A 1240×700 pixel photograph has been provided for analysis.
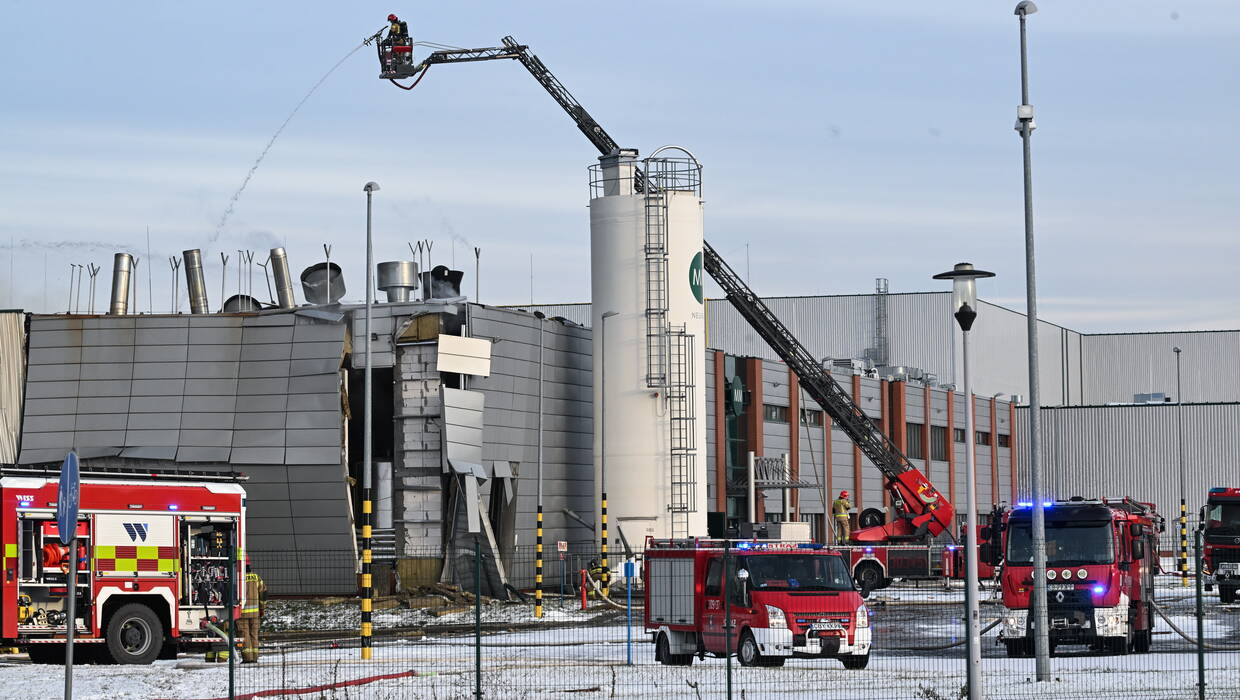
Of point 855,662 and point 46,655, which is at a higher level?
point 855,662

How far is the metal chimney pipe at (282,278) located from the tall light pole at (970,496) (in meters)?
33.5

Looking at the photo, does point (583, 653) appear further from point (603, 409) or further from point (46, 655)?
point (603, 409)

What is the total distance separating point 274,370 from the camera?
1766 inches

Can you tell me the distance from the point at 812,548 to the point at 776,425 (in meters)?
40.4

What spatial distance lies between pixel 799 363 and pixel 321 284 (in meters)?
19.5

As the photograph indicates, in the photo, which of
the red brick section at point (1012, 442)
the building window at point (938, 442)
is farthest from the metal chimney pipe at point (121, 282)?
the red brick section at point (1012, 442)

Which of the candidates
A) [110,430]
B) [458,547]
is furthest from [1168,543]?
[110,430]

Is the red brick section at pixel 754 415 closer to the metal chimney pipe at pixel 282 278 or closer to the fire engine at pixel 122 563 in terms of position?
the metal chimney pipe at pixel 282 278

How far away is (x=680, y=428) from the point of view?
4941cm

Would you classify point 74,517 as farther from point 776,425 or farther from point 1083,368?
point 1083,368

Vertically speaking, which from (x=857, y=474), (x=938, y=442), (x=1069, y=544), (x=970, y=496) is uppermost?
(x=938, y=442)

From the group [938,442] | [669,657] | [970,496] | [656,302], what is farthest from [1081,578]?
[938,442]

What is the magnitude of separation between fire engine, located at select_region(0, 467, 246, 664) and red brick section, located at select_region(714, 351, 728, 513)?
3367 centimetres

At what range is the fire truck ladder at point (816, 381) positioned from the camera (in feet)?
186
